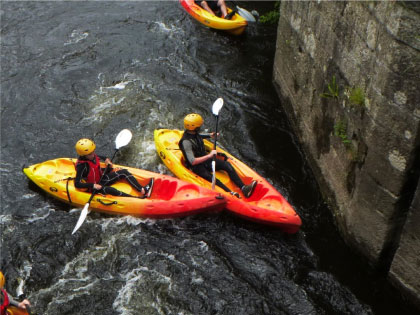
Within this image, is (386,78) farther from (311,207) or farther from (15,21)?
(15,21)

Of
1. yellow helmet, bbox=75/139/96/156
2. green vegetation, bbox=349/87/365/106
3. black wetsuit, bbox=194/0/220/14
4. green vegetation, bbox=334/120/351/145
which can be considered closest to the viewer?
green vegetation, bbox=349/87/365/106

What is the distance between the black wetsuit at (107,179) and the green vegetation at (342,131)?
2628mm

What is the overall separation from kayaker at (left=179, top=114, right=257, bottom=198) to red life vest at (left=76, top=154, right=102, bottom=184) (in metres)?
1.12

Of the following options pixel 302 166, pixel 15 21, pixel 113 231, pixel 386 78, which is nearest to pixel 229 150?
pixel 302 166

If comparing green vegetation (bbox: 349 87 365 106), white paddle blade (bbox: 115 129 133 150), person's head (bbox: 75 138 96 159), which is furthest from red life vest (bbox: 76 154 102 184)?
green vegetation (bbox: 349 87 365 106)

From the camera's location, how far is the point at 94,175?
6707mm

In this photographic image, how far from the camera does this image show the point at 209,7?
11562 mm

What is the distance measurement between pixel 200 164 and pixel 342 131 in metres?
1.97

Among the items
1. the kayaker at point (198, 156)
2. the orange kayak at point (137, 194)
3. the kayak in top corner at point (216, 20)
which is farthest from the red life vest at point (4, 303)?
the kayak in top corner at point (216, 20)

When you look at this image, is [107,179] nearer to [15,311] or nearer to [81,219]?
[81,219]

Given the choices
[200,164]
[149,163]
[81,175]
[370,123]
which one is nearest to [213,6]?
[149,163]

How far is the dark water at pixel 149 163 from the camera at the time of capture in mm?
5734

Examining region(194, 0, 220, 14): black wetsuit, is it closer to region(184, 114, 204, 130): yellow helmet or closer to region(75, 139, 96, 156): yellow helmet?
region(184, 114, 204, 130): yellow helmet

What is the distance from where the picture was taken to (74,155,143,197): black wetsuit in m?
6.63
